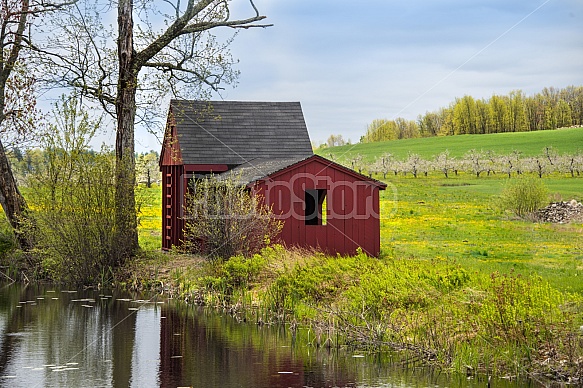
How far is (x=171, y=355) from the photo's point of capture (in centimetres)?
1241

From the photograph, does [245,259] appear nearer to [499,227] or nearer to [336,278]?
[336,278]

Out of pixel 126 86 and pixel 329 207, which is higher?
pixel 126 86

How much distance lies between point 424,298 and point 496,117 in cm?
8344

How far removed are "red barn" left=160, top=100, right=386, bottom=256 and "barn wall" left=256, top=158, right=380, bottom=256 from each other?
0.09 ft

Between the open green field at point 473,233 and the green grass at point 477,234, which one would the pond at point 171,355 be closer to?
the open green field at point 473,233

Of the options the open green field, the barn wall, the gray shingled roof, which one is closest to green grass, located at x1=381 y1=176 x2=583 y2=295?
the open green field

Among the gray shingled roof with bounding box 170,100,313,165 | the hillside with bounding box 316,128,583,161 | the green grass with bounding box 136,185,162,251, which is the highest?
the hillside with bounding box 316,128,583,161

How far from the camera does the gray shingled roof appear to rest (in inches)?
1068

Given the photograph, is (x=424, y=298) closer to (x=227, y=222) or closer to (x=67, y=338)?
(x=67, y=338)

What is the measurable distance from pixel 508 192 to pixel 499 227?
3.29m

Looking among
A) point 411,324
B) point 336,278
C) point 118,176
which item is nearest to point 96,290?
point 118,176

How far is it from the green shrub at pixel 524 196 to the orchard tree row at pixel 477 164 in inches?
847

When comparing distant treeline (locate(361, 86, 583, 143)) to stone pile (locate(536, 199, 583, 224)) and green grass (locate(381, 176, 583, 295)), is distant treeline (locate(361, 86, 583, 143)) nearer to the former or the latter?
green grass (locate(381, 176, 583, 295))

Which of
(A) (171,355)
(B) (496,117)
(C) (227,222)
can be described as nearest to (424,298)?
(A) (171,355)
